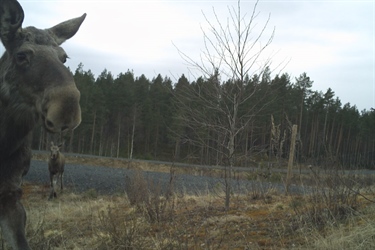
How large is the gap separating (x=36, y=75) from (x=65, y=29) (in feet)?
3.80

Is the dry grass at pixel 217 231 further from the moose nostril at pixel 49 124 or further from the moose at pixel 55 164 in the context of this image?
the moose at pixel 55 164

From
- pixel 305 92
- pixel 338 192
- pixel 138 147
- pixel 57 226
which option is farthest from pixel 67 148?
pixel 338 192

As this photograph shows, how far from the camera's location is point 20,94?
286cm

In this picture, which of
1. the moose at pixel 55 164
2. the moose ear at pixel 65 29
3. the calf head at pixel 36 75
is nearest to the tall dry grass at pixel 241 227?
the calf head at pixel 36 75

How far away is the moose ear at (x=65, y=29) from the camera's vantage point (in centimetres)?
359

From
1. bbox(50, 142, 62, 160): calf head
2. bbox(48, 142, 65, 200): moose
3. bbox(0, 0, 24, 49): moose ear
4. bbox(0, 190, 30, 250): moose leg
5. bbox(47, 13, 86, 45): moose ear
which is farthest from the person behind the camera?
bbox(50, 142, 62, 160): calf head

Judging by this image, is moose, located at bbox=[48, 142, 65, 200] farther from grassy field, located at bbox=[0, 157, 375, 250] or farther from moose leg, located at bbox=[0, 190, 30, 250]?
moose leg, located at bbox=[0, 190, 30, 250]

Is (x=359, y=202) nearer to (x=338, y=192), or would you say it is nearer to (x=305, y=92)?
(x=338, y=192)

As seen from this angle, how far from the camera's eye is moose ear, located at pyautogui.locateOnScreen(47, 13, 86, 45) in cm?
359

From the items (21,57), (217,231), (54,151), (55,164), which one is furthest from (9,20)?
(54,151)

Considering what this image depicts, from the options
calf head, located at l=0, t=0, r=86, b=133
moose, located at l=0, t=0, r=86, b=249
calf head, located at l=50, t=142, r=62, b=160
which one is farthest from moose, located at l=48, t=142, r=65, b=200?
calf head, located at l=0, t=0, r=86, b=133

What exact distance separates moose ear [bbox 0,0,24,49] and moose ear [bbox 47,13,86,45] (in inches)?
21.4

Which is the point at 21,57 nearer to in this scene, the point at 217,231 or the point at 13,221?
the point at 13,221

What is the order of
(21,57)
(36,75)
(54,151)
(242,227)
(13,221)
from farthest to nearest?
(54,151) < (242,227) < (13,221) < (21,57) < (36,75)
